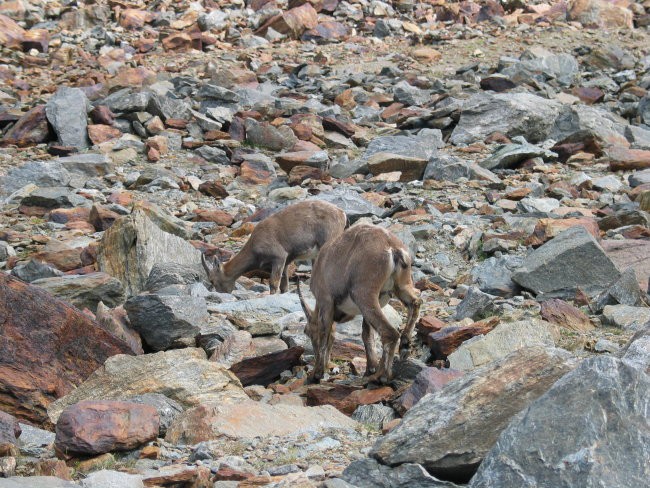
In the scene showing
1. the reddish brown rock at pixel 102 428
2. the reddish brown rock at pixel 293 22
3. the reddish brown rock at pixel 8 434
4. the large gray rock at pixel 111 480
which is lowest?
the reddish brown rock at pixel 293 22

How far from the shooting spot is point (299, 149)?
2116cm

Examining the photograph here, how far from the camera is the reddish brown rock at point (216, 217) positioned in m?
17.4

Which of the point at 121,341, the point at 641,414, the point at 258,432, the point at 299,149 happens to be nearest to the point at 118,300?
the point at 121,341

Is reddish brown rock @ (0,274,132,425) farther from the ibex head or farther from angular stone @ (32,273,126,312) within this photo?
the ibex head

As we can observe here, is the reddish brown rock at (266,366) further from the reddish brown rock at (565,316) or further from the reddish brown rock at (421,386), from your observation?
the reddish brown rock at (565,316)

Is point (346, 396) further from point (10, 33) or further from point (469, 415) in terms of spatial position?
point (10, 33)

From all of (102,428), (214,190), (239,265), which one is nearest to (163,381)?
(102,428)

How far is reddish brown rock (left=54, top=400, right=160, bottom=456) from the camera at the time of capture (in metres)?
6.75

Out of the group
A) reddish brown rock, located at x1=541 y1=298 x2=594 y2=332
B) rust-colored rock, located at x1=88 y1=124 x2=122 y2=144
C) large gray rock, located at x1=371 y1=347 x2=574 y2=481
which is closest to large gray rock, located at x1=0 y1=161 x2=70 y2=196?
rust-colored rock, located at x1=88 y1=124 x2=122 y2=144

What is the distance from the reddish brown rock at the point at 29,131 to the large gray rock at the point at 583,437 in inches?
745

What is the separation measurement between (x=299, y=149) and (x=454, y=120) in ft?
14.4

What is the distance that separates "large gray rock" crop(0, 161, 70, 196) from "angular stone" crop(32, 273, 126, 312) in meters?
7.71

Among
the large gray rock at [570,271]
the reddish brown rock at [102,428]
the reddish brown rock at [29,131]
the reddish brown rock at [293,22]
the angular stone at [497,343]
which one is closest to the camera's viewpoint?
the reddish brown rock at [102,428]

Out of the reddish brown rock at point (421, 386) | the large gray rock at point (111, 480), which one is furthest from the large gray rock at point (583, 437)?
the reddish brown rock at point (421, 386)
